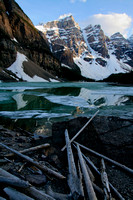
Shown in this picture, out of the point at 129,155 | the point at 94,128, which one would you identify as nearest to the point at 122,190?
the point at 129,155

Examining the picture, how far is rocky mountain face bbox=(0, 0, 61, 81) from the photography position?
9500 cm

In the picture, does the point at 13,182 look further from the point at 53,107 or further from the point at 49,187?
the point at 53,107

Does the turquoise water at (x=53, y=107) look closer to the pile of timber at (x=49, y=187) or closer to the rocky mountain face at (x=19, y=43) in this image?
the pile of timber at (x=49, y=187)

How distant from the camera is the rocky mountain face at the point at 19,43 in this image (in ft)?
312

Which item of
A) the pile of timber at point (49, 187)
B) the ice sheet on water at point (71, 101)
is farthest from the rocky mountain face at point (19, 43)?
the pile of timber at point (49, 187)

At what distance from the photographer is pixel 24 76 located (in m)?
87.3

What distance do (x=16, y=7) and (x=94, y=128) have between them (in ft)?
581

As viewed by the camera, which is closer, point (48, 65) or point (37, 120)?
point (37, 120)

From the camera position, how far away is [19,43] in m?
127

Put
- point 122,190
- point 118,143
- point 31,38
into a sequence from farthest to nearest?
point 31,38
point 118,143
point 122,190

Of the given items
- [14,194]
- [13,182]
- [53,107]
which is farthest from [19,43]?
[14,194]

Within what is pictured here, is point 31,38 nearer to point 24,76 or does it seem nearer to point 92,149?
point 24,76

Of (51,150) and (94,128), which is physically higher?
(94,128)

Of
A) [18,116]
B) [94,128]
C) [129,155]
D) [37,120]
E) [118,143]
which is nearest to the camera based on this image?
[129,155]
